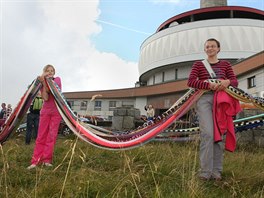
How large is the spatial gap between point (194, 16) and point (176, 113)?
147ft

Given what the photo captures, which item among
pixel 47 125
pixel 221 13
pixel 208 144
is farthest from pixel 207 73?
pixel 221 13

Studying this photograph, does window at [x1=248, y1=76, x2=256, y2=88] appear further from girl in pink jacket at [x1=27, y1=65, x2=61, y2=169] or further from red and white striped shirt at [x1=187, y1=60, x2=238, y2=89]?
girl in pink jacket at [x1=27, y1=65, x2=61, y2=169]

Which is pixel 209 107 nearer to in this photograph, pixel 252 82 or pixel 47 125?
pixel 47 125

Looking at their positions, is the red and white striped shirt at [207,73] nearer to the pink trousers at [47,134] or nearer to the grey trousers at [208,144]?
the grey trousers at [208,144]

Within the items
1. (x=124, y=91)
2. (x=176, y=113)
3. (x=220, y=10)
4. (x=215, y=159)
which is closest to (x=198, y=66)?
(x=176, y=113)

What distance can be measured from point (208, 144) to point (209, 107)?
44 cm

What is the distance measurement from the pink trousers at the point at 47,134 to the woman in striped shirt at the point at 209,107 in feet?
7.16

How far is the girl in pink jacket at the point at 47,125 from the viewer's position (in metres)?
4.74

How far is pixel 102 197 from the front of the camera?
2684 mm

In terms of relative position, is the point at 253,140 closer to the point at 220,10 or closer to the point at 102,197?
the point at 102,197

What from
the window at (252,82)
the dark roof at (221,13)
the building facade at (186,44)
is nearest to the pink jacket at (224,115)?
the window at (252,82)

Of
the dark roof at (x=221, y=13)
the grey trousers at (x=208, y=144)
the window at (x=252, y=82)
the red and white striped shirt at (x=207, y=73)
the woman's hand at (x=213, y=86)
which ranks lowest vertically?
the grey trousers at (x=208, y=144)

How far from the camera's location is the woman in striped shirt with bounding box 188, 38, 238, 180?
3.61m

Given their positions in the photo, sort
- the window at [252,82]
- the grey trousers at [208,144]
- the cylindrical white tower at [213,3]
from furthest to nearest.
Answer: the cylindrical white tower at [213,3], the window at [252,82], the grey trousers at [208,144]
